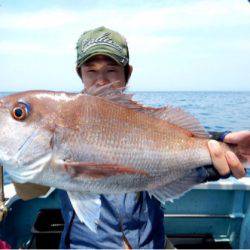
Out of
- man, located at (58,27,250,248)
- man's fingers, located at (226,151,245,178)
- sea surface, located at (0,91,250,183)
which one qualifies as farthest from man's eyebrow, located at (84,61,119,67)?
man's fingers, located at (226,151,245,178)

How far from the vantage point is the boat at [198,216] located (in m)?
4.80

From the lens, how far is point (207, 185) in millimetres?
4832

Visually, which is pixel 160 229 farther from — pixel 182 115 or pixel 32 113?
pixel 32 113

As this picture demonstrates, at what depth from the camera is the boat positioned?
480 centimetres

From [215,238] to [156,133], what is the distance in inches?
130

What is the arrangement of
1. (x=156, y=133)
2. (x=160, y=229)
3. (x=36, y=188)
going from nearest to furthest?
(x=156, y=133)
(x=36, y=188)
(x=160, y=229)

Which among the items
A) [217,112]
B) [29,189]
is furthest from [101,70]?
[217,112]

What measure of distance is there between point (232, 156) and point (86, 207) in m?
1.10

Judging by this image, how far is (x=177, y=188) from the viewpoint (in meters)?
2.47

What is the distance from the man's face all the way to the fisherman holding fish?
2.53ft

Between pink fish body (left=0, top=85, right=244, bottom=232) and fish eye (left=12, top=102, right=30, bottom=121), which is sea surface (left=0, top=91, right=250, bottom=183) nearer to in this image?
pink fish body (left=0, top=85, right=244, bottom=232)

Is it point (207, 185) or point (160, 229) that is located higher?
point (207, 185)

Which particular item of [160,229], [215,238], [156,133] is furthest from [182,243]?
[156,133]

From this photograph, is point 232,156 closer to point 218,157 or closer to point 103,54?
point 218,157
